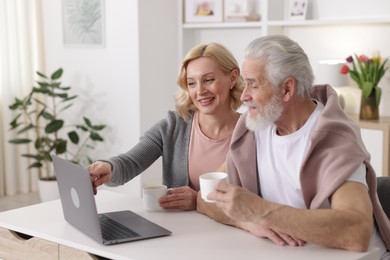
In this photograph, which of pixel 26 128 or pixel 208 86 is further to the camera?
pixel 26 128

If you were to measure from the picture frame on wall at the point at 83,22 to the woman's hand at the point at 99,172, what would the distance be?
8.98ft

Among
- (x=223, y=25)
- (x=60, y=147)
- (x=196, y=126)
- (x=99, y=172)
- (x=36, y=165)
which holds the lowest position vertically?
(x=36, y=165)

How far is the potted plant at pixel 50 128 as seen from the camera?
5.24 m

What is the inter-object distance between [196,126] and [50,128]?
2.52m

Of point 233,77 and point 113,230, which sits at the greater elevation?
point 233,77

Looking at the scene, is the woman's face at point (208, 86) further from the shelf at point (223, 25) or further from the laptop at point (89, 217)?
the shelf at point (223, 25)

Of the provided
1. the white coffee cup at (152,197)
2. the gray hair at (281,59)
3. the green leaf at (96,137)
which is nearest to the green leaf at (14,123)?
the green leaf at (96,137)

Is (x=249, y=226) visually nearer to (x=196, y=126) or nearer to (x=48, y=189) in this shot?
(x=196, y=126)

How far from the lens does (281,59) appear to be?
7.33 ft

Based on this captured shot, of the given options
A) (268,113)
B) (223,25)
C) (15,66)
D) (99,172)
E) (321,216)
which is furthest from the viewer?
(15,66)

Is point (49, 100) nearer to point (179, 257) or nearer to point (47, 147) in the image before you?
point (47, 147)

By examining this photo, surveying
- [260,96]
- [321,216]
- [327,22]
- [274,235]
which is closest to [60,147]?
[327,22]

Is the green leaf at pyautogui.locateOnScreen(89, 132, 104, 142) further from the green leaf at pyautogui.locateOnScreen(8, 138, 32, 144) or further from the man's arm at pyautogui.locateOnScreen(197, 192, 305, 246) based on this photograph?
the man's arm at pyautogui.locateOnScreen(197, 192, 305, 246)

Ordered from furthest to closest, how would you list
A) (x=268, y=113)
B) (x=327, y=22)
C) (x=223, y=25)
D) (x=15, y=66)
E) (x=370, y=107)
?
(x=15, y=66) → (x=223, y=25) → (x=327, y=22) → (x=370, y=107) → (x=268, y=113)
